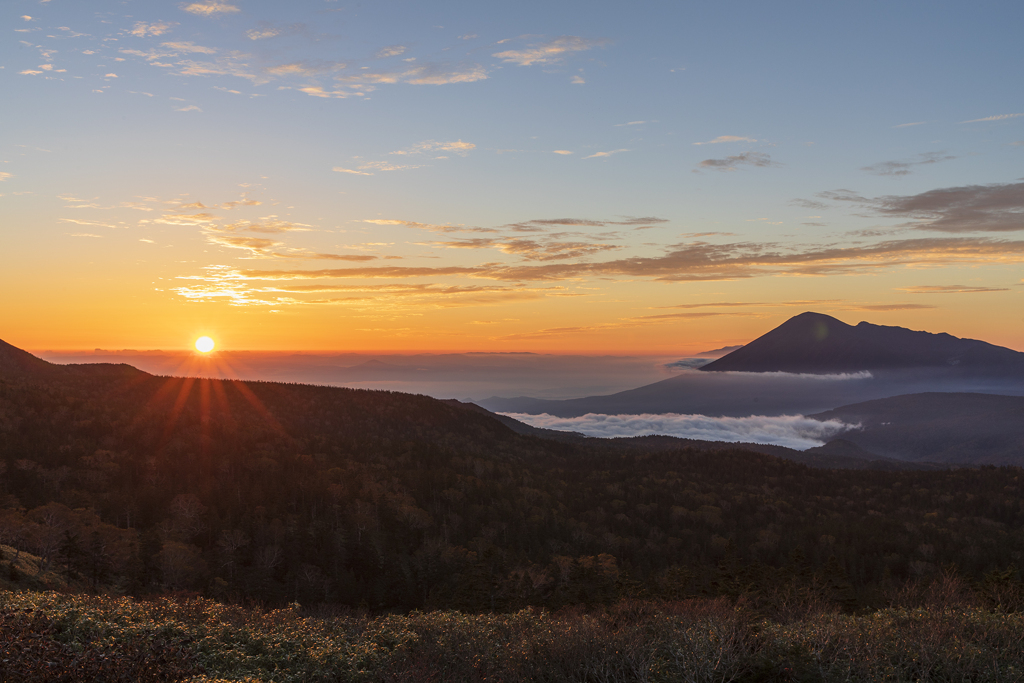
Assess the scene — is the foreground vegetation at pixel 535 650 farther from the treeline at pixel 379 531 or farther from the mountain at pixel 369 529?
the mountain at pixel 369 529

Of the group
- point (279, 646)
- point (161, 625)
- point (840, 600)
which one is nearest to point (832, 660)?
point (279, 646)

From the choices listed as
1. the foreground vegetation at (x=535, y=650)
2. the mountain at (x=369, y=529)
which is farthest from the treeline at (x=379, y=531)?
the foreground vegetation at (x=535, y=650)

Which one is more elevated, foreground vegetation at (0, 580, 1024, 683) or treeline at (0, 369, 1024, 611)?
foreground vegetation at (0, 580, 1024, 683)

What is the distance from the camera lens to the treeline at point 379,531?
90.2m

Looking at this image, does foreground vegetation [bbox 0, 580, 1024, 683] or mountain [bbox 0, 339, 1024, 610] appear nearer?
foreground vegetation [bbox 0, 580, 1024, 683]

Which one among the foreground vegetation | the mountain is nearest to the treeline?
the mountain

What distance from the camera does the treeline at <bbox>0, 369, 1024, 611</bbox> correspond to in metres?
90.2

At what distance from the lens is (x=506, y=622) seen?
132 ft

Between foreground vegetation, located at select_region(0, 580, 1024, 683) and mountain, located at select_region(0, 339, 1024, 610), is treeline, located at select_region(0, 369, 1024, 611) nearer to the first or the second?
mountain, located at select_region(0, 339, 1024, 610)

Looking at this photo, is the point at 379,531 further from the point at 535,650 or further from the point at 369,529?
the point at 535,650

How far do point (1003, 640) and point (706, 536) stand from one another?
150 meters

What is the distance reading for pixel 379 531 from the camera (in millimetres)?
144125

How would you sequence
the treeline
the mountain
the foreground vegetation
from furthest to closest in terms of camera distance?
the mountain, the treeline, the foreground vegetation

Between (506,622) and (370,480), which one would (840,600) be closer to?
(506,622)
